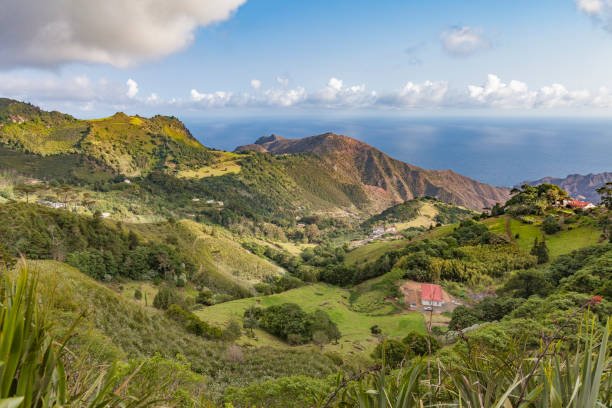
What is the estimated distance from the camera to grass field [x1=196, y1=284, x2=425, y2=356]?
102 ft

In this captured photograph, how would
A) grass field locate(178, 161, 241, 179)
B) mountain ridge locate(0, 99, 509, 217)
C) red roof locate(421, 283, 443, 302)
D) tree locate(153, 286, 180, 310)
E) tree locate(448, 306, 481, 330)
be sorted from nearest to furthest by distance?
tree locate(448, 306, 481, 330), tree locate(153, 286, 180, 310), red roof locate(421, 283, 443, 302), mountain ridge locate(0, 99, 509, 217), grass field locate(178, 161, 241, 179)

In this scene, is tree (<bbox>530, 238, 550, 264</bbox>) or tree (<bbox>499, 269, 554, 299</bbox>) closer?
tree (<bbox>499, 269, 554, 299</bbox>)

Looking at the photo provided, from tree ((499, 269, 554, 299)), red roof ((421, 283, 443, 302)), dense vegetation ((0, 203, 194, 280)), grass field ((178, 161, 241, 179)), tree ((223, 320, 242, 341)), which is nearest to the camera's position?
tree ((223, 320, 242, 341))

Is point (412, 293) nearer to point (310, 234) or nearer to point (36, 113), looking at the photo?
point (310, 234)

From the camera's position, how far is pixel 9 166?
11688 centimetres

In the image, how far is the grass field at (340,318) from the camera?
102ft

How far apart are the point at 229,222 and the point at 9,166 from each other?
72.5 meters

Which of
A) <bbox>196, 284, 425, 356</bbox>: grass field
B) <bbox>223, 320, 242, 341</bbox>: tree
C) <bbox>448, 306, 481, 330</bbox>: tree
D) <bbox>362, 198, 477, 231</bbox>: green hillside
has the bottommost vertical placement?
<bbox>362, 198, 477, 231</bbox>: green hillside

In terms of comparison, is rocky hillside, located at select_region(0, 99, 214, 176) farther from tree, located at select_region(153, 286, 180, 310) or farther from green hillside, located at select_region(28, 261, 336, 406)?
green hillside, located at select_region(28, 261, 336, 406)

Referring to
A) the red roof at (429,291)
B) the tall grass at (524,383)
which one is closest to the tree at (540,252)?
the red roof at (429,291)

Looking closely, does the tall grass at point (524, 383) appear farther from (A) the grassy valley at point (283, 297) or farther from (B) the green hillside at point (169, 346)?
(B) the green hillside at point (169, 346)

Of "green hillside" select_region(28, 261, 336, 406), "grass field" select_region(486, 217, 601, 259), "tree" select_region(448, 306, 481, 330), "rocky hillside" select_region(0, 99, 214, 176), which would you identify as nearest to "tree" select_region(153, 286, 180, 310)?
"green hillside" select_region(28, 261, 336, 406)

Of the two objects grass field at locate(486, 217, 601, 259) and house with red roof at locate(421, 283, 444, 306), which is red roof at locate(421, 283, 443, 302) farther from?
grass field at locate(486, 217, 601, 259)

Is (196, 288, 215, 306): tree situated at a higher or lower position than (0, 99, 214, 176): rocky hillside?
lower
